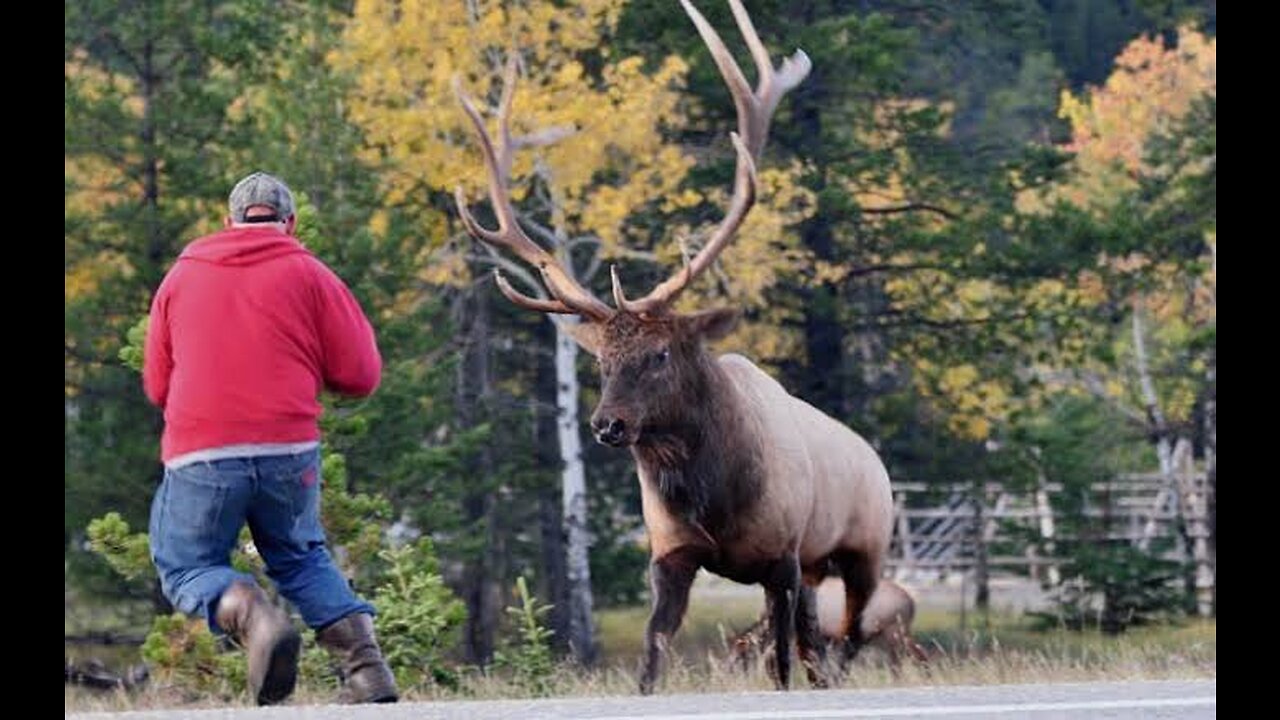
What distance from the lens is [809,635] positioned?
12.7 m

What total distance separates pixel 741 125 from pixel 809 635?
2.71 m

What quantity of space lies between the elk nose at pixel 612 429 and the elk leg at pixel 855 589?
2627mm

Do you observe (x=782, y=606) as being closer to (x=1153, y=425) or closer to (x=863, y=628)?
(x=863, y=628)

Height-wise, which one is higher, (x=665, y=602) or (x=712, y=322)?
(x=712, y=322)

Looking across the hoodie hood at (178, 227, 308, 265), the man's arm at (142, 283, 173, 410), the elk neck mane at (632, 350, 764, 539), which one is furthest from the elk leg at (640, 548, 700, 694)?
the hoodie hood at (178, 227, 308, 265)

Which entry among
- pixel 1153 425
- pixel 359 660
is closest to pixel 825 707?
pixel 359 660

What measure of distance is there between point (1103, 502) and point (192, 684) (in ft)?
62.0

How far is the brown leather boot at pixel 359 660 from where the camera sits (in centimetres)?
890

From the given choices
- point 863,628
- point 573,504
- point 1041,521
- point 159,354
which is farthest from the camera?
point 1041,521

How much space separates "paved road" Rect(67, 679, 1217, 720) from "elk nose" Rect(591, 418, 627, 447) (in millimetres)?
3494

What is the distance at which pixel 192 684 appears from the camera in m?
14.1
